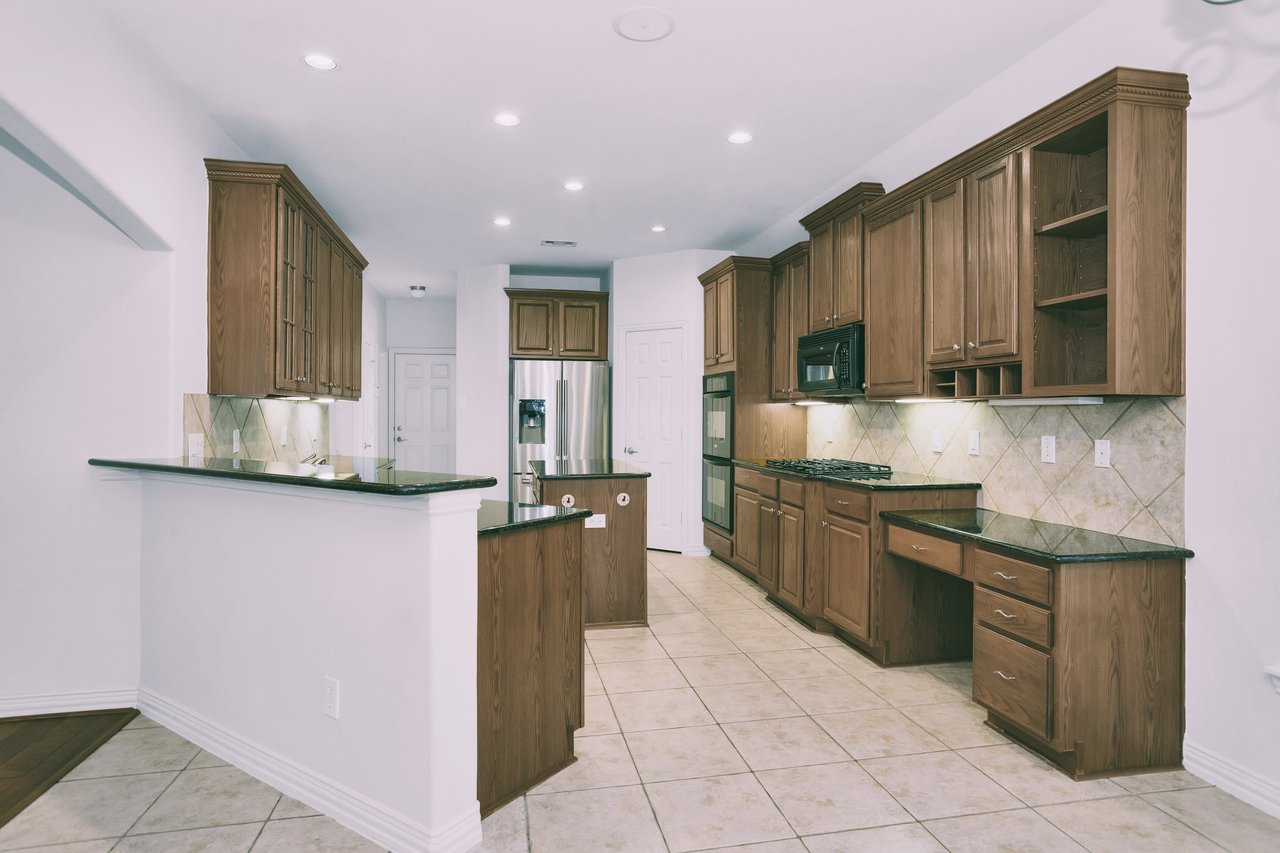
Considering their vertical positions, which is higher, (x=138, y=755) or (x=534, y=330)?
(x=534, y=330)

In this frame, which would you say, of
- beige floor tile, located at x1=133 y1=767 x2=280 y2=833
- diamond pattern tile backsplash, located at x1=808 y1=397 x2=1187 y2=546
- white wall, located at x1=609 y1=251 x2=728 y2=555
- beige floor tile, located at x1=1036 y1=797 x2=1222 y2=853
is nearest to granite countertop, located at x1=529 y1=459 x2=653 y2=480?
diamond pattern tile backsplash, located at x1=808 y1=397 x2=1187 y2=546

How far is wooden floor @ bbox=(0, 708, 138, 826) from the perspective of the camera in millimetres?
2258

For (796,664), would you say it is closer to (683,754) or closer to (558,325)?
(683,754)

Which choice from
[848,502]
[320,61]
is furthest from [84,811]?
[848,502]

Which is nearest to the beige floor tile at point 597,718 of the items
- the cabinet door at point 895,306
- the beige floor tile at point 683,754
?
the beige floor tile at point 683,754

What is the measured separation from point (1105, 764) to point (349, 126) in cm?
441

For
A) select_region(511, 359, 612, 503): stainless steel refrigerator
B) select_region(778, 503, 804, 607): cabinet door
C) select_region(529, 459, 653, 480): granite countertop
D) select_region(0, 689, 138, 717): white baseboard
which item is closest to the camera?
select_region(0, 689, 138, 717): white baseboard

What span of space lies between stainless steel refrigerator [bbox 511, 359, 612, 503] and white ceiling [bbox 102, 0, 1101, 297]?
6.57ft

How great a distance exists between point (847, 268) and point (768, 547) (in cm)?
186

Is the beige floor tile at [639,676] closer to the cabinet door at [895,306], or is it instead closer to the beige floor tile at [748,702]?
the beige floor tile at [748,702]

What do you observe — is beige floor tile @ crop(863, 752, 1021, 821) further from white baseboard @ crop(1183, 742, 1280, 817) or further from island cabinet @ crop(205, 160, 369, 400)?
island cabinet @ crop(205, 160, 369, 400)

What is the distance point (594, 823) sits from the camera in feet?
6.90

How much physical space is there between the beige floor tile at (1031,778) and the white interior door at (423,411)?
7.47 metres

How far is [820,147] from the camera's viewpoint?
4078 millimetres
